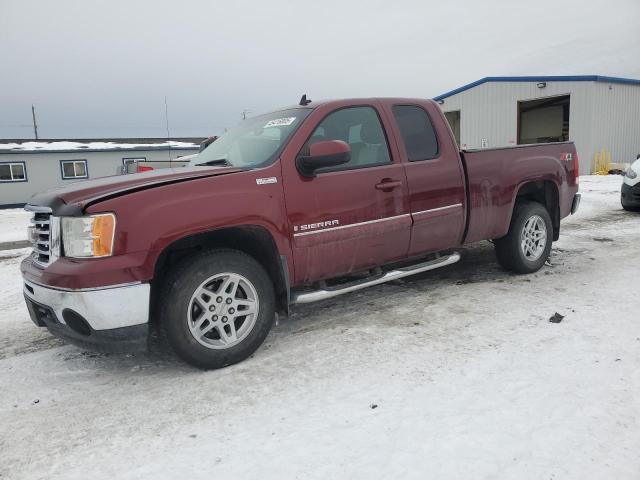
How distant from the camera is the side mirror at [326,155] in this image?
3547mm

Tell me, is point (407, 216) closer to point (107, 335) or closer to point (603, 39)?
point (107, 335)

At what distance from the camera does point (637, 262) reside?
5.90 metres

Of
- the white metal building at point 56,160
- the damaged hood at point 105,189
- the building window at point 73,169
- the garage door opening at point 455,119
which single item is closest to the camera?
the damaged hood at point 105,189

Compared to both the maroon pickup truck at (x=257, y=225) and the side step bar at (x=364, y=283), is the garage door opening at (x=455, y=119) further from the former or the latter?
the side step bar at (x=364, y=283)

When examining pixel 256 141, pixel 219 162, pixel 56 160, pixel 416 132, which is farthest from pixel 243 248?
pixel 56 160

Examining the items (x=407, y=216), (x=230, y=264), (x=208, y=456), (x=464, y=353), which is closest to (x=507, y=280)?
(x=407, y=216)

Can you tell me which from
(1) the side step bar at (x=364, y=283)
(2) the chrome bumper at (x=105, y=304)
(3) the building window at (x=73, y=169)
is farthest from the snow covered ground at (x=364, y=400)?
(3) the building window at (x=73, y=169)

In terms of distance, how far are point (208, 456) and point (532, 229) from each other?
4.46 m

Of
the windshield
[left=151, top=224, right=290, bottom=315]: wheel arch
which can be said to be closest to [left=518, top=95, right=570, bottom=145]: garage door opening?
the windshield

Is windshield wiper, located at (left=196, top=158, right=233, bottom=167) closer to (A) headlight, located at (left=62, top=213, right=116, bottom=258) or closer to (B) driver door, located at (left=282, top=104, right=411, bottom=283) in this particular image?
(B) driver door, located at (left=282, top=104, right=411, bottom=283)

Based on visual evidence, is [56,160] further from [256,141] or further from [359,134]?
[359,134]

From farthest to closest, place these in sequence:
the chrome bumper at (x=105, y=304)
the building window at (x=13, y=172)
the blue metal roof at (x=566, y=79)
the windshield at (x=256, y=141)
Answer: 1. the building window at (x=13, y=172)
2. the blue metal roof at (x=566, y=79)
3. the windshield at (x=256, y=141)
4. the chrome bumper at (x=105, y=304)

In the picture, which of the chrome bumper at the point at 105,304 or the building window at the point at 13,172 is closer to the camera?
the chrome bumper at the point at 105,304

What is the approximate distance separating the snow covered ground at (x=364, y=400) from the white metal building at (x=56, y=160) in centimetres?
2253
